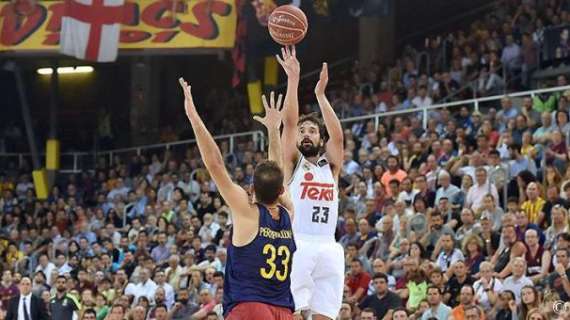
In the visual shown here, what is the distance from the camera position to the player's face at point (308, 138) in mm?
11469

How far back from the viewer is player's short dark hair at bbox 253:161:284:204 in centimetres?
942

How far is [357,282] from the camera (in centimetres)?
1795

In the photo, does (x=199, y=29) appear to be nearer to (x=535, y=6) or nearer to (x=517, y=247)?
(x=535, y=6)

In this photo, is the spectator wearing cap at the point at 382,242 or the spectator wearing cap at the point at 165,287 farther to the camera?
the spectator wearing cap at the point at 165,287

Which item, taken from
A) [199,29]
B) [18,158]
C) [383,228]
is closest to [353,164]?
[383,228]

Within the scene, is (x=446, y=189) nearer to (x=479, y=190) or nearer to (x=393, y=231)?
(x=479, y=190)

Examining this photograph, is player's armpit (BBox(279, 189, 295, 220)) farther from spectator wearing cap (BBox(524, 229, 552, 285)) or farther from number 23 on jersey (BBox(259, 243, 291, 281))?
spectator wearing cap (BBox(524, 229, 552, 285))

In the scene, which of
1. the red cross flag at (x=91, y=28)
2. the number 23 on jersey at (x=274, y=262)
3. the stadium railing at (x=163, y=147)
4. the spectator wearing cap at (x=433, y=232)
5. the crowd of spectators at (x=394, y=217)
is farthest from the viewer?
the red cross flag at (x=91, y=28)

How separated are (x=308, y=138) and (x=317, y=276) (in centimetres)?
123

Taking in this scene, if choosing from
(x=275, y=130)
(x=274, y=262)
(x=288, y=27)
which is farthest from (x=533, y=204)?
(x=274, y=262)

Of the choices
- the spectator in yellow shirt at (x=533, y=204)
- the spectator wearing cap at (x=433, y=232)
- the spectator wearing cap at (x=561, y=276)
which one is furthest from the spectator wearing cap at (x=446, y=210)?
the spectator wearing cap at (x=561, y=276)

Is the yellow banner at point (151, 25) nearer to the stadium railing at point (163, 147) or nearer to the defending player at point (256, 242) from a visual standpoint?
the stadium railing at point (163, 147)

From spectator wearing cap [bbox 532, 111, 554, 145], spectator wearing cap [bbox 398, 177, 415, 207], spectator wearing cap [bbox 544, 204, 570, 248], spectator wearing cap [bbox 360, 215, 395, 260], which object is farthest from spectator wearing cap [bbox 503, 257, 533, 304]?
spectator wearing cap [bbox 398, 177, 415, 207]

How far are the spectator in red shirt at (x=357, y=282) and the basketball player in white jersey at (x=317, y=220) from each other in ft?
19.1
